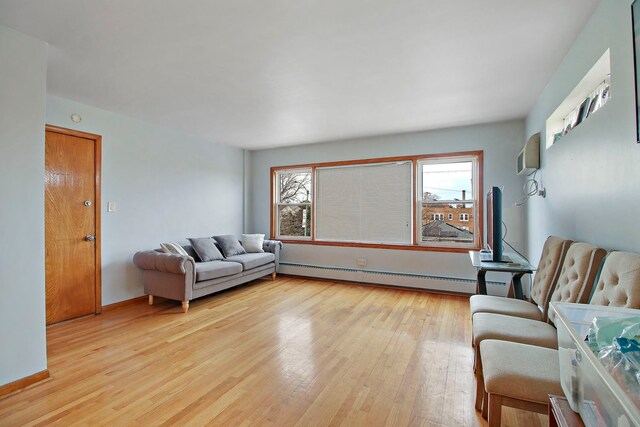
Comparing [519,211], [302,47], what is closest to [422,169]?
[519,211]

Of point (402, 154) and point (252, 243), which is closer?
point (402, 154)

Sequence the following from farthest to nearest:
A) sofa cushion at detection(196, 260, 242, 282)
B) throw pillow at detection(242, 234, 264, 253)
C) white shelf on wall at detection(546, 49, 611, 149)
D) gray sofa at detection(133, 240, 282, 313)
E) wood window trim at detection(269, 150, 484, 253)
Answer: throw pillow at detection(242, 234, 264, 253)
wood window trim at detection(269, 150, 484, 253)
sofa cushion at detection(196, 260, 242, 282)
gray sofa at detection(133, 240, 282, 313)
white shelf on wall at detection(546, 49, 611, 149)

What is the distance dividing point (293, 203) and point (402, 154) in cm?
224

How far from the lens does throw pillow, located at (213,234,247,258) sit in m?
4.91

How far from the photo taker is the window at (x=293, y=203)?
5.72 meters

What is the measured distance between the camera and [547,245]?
2375mm

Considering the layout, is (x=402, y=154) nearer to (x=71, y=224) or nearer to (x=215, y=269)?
(x=215, y=269)

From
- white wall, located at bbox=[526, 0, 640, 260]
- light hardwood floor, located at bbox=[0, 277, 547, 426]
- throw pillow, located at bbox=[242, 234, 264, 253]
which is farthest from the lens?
throw pillow, located at bbox=[242, 234, 264, 253]

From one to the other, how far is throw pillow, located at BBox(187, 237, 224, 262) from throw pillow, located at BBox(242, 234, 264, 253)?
739mm

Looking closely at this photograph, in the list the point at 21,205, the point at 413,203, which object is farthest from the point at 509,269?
the point at 21,205

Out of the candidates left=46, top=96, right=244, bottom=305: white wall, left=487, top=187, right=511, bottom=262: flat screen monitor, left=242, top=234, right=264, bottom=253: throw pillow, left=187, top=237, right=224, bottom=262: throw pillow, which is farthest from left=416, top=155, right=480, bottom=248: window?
left=46, top=96, right=244, bottom=305: white wall

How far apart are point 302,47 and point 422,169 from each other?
3.08 m

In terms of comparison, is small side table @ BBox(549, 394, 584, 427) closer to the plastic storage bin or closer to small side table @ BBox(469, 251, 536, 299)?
the plastic storage bin

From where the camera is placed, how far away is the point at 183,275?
365 cm
